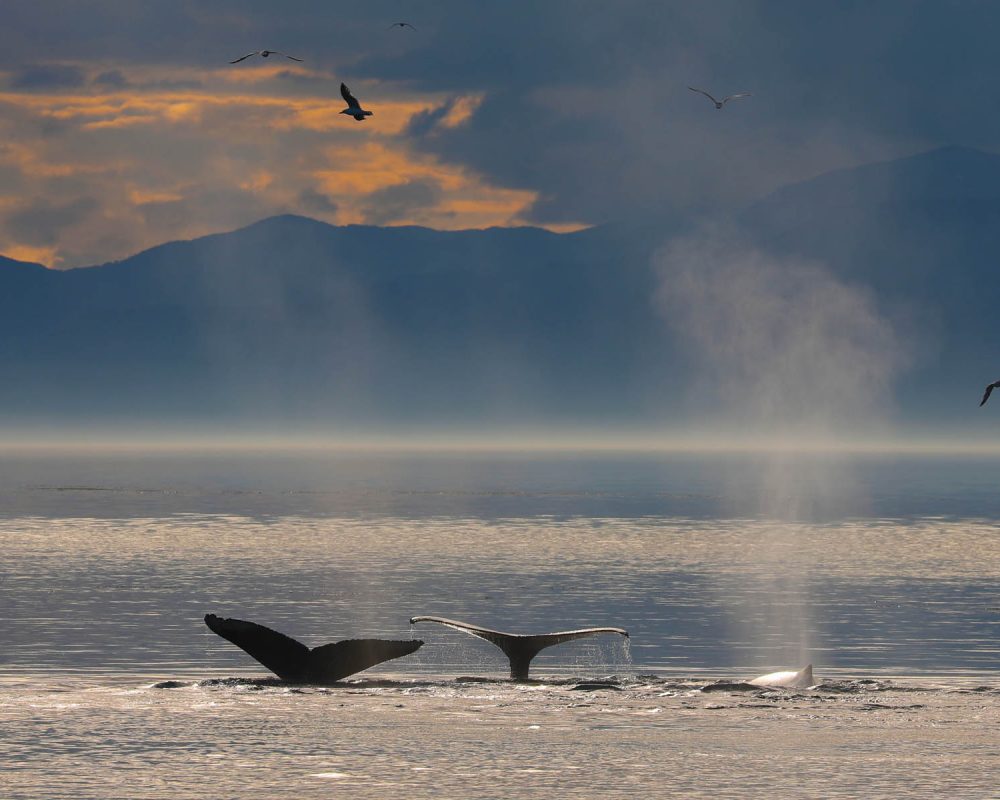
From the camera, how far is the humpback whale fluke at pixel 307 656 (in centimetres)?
3550

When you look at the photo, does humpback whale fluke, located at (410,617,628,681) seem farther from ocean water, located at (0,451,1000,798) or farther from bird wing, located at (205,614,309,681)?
bird wing, located at (205,614,309,681)

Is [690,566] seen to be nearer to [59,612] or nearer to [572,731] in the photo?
[59,612]

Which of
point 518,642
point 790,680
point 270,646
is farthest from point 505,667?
point 790,680

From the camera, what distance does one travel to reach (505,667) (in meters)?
40.8

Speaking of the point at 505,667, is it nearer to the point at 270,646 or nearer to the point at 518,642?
the point at 518,642

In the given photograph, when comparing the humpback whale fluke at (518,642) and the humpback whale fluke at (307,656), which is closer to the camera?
the humpback whale fluke at (518,642)

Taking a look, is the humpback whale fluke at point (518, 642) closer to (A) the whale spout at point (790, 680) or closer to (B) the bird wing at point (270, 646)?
(B) the bird wing at point (270, 646)

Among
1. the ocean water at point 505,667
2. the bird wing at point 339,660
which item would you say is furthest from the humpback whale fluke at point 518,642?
the bird wing at point 339,660

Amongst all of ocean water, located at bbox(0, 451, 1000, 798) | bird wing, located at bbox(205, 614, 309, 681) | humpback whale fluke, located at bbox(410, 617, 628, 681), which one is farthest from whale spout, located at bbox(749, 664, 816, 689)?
bird wing, located at bbox(205, 614, 309, 681)

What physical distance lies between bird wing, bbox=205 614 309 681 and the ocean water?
2.01 ft

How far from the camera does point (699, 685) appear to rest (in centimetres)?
3634

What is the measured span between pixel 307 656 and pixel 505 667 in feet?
19.4

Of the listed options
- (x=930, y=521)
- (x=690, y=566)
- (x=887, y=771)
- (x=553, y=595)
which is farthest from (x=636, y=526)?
(x=887, y=771)

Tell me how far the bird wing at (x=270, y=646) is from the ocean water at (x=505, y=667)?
61cm
